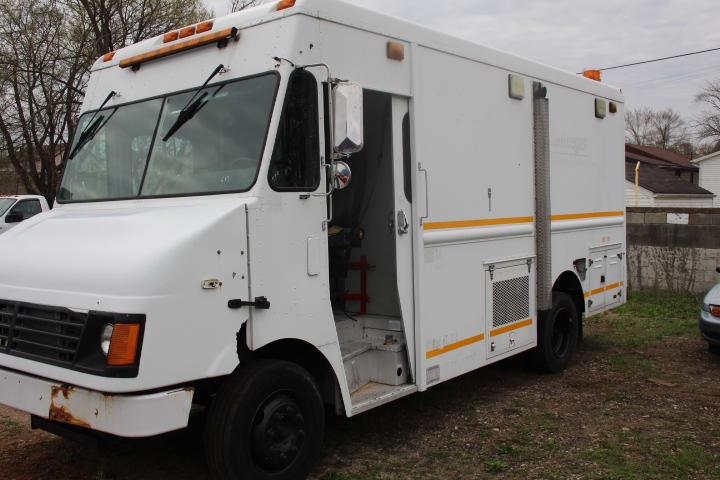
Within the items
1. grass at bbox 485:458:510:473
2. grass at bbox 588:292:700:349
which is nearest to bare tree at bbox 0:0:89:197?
grass at bbox 588:292:700:349

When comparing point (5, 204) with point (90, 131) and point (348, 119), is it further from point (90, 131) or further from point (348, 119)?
point (348, 119)

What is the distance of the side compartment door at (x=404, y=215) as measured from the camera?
4.82m

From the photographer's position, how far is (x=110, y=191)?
182 inches

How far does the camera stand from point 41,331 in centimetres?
369

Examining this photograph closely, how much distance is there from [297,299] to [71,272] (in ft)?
4.11

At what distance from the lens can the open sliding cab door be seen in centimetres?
482

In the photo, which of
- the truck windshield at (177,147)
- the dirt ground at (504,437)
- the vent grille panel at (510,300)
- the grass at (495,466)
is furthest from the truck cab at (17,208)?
the grass at (495,466)

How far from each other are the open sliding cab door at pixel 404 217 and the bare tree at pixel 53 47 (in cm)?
1885

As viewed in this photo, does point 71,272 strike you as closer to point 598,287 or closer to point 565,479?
point 565,479

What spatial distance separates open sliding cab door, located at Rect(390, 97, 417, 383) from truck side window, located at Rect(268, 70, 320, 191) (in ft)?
2.73

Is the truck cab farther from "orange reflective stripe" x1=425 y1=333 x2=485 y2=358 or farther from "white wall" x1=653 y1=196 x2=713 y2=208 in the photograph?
"white wall" x1=653 y1=196 x2=713 y2=208

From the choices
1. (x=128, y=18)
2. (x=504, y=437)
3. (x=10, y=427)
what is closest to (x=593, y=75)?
(x=504, y=437)

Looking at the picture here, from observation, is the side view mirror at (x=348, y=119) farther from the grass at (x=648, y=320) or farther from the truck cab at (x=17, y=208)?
the truck cab at (x=17, y=208)

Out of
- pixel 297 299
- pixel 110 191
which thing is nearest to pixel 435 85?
pixel 297 299
